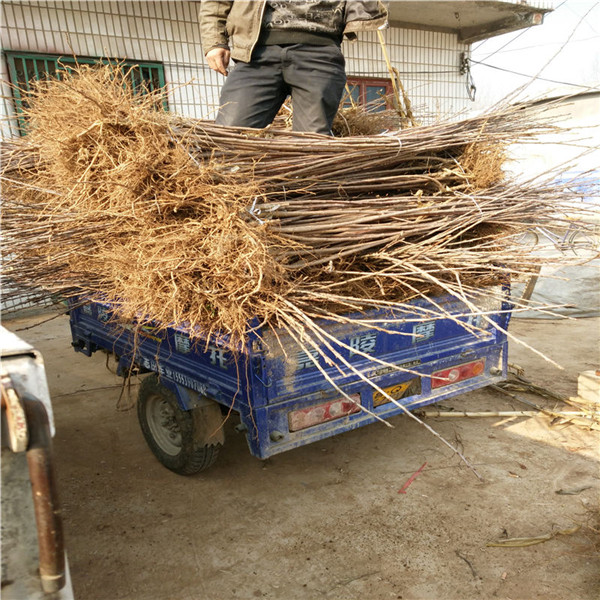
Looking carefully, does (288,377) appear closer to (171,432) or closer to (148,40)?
(171,432)

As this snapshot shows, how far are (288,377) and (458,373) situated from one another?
113cm

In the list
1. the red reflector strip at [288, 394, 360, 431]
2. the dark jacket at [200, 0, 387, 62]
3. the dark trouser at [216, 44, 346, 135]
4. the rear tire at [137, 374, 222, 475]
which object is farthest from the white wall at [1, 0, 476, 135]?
the red reflector strip at [288, 394, 360, 431]

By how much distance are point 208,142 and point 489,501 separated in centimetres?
219

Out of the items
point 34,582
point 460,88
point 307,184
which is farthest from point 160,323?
point 460,88

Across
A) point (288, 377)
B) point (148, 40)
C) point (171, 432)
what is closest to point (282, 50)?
point (288, 377)

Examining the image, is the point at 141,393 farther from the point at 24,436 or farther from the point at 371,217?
the point at 24,436

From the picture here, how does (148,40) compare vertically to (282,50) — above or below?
above

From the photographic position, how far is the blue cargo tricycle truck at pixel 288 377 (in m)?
2.29

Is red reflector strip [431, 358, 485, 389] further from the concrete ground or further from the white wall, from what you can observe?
the white wall

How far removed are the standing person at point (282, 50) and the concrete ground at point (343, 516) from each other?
178 cm

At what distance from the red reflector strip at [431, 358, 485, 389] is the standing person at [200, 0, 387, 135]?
1497 millimetres

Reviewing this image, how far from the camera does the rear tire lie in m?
2.71

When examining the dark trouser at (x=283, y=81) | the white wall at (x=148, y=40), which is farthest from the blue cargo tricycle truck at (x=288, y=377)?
the white wall at (x=148, y=40)

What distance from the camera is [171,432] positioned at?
116 inches
